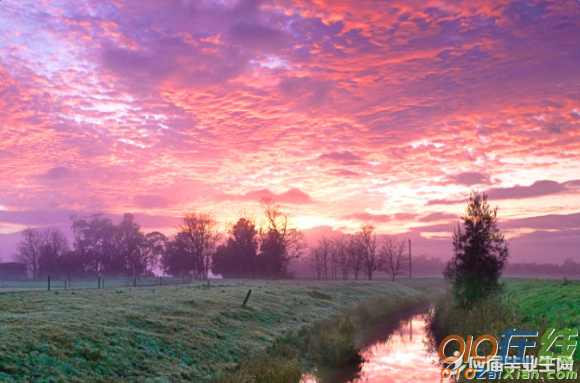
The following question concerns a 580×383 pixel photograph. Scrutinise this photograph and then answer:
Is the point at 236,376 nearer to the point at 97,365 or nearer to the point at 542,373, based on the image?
the point at 97,365

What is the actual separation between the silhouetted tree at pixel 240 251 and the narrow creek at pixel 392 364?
80897 millimetres

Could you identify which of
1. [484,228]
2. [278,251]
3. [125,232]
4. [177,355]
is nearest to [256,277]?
[278,251]

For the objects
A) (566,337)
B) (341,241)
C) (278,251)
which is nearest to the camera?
(566,337)

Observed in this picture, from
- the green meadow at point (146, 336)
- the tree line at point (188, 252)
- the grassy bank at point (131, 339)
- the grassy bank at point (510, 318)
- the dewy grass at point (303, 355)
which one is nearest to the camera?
the grassy bank at point (131, 339)

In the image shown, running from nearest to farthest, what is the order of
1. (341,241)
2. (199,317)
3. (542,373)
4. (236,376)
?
1. (542,373)
2. (236,376)
3. (199,317)
4. (341,241)

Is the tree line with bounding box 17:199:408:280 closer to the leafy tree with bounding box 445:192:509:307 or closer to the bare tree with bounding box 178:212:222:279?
the bare tree with bounding box 178:212:222:279

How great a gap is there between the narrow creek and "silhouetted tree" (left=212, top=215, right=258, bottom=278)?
265ft

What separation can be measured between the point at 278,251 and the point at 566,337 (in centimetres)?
9395

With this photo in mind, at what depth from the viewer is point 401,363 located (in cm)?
2669

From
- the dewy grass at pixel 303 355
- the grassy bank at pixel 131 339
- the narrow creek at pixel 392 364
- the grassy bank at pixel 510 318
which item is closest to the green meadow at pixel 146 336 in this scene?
the grassy bank at pixel 131 339

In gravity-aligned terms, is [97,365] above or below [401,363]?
above

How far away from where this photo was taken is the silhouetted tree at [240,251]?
116438 mm

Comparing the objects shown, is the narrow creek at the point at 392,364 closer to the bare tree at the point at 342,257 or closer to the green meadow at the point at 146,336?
the green meadow at the point at 146,336

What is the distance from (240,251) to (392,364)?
306 ft
